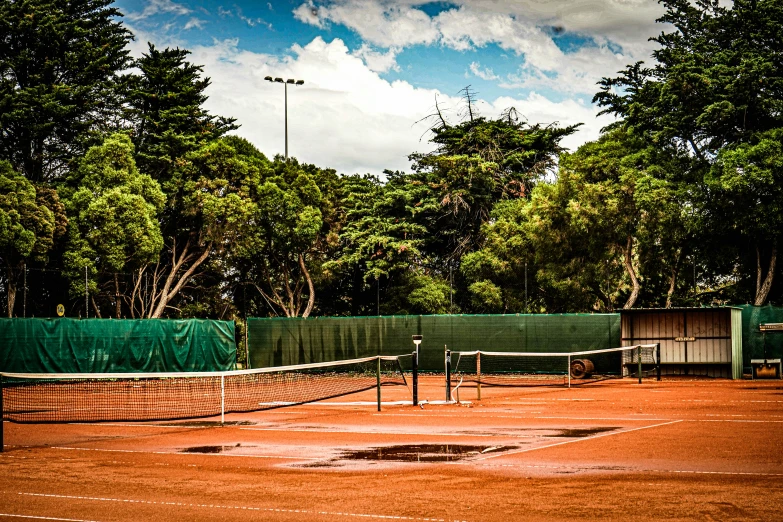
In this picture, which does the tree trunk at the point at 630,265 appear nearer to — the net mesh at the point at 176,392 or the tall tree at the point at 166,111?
the net mesh at the point at 176,392

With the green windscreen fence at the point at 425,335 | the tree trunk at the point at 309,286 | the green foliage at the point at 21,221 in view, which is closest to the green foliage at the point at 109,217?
the green foliage at the point at 21,221

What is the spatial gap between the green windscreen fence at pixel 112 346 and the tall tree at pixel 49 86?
19.5 m

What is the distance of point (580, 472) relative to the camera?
1022 centimetres

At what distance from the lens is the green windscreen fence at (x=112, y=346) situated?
29.7m

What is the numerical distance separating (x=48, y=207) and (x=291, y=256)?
Result: 13.5 m

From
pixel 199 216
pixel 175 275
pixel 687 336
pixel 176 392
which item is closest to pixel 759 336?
pixel 687 336

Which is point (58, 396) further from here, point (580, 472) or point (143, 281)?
point (143, 281)

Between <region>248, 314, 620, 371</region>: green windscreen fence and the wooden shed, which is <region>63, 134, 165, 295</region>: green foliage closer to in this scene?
<region>248, 314, 620, 371</region>: green windscreen fence

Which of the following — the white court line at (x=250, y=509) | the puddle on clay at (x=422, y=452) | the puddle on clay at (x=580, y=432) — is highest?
the white court line at (x=250, y=509)

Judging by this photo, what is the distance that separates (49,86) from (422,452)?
42.2 metres

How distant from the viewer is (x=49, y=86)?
4809cm

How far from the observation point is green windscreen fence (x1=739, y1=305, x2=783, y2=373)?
95.9ft

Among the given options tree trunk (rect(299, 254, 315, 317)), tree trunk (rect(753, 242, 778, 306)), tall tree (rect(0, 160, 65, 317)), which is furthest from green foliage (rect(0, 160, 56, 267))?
tree trunk (rect(753, 242, 778, 306))

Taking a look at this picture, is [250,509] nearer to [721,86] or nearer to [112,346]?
[112,346]
